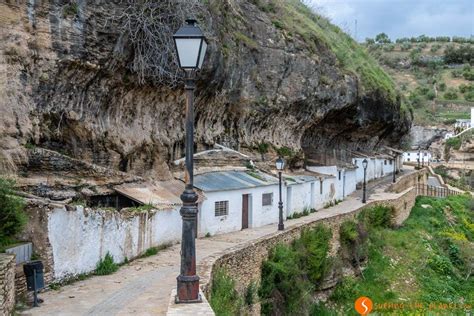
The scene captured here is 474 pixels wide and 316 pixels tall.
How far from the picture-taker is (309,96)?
29.9 m

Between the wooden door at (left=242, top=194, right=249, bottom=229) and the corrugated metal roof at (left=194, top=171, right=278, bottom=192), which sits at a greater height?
the corrugated metal roof at (left=194, top=171, right=278, bottom=192)

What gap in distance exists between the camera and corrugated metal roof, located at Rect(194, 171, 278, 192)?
20984mm

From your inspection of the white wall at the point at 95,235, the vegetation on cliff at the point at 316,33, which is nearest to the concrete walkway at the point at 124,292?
the white wall at the point at 95,235

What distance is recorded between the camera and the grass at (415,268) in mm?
22859

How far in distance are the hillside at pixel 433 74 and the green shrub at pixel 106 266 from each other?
7986 cm

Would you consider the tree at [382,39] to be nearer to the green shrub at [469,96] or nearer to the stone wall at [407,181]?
the green shrub at [469,96]

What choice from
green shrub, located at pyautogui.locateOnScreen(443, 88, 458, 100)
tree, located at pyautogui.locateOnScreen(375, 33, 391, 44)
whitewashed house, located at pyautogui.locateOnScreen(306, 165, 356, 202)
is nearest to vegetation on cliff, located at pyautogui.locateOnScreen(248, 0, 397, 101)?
whitewashed house, located at pyautogui.locateOnScreen(306, 165, 356, 202)

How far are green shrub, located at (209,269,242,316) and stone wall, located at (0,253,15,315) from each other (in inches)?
146

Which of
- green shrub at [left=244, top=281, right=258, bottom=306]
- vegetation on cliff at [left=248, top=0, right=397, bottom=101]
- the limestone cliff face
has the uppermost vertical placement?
vegetation on cliff at [left=248, top=0, right=397, bottom=101]

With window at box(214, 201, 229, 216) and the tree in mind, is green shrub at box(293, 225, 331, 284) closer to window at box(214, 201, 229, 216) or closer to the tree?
window at box(214, 201, 229, 216)

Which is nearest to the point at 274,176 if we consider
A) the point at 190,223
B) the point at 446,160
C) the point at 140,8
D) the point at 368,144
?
the point at 140,8

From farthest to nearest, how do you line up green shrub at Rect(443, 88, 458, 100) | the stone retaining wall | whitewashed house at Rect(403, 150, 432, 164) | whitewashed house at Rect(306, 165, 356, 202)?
green shrub at Rect(443, 88, 458, 100) < whitewashed house at Rect(403, 150, 432, 164) < whitewashed house at Rect(306, 165, 356, 202) < the stone retaining wall

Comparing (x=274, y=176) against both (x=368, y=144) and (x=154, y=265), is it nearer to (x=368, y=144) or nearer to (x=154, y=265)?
(x=154, y=265)

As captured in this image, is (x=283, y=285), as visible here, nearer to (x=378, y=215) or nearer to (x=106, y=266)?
(x=106, y=266)
